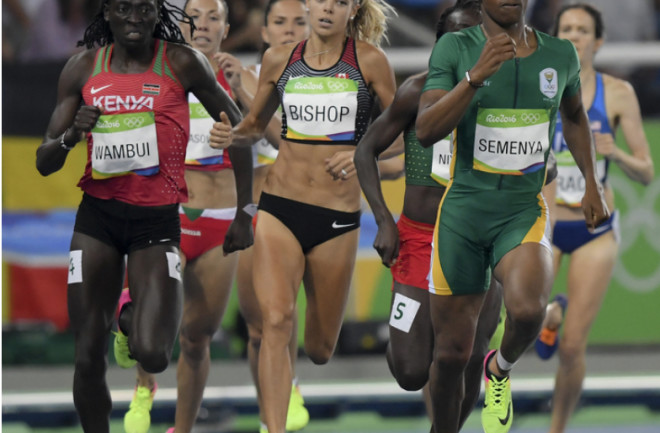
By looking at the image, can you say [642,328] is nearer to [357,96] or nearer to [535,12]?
[535,12]

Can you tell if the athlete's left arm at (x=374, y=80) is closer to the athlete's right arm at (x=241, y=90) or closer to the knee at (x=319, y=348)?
the athlete's right arm at (x=241, y=90)

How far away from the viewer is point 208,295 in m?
7.24

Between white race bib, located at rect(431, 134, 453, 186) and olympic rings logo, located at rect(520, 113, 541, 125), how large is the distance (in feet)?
2.89

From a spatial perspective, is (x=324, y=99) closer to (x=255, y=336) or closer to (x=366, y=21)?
(x=366, y=21)

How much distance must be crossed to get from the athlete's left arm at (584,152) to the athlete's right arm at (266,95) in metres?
1.56

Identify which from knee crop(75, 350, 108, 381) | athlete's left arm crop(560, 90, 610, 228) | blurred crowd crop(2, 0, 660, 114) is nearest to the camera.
Answer: athlete's left arm crop(560, 90, 610, 228)

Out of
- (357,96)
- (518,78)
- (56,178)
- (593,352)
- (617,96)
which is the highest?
(518,78)

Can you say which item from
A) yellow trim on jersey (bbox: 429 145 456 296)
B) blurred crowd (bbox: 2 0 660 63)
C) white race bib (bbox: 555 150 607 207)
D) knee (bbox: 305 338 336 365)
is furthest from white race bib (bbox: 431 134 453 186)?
blurred crowd (bbox: 2 0 660 63)

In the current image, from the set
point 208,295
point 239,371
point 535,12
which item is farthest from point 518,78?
point 535,12

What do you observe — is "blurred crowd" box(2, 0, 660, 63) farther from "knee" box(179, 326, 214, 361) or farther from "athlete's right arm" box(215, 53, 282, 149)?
"knee" box(179, 326, 214, 361)

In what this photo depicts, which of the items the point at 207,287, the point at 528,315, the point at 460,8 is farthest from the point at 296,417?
the point at 460,8

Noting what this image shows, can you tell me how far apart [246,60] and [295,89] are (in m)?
3.87

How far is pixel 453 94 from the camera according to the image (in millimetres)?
5375

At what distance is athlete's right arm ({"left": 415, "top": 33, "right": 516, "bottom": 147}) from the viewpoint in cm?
523
